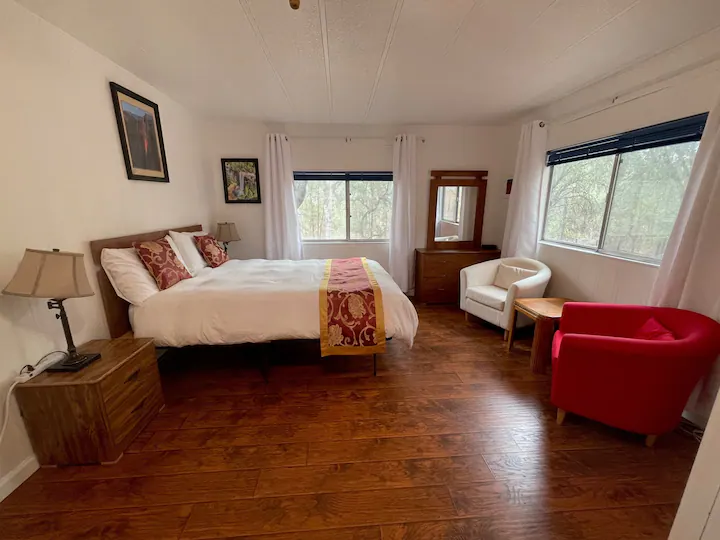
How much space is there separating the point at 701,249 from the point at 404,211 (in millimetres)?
2783

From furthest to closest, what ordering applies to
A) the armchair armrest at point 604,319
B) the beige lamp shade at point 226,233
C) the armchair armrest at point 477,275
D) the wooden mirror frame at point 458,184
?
the wooden mirror frame at point 458,184
the beige lamp shade at point 226,233
the armchair armrest at point 477,275
the armchair armrest at point 604,319

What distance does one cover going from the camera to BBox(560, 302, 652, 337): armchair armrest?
184 cm

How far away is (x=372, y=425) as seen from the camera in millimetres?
1807

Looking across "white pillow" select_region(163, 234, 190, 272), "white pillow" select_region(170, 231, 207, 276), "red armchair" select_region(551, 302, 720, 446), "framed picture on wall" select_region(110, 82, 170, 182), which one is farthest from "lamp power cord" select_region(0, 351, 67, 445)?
"red armchair" select_region(551, 302, 720, 446)

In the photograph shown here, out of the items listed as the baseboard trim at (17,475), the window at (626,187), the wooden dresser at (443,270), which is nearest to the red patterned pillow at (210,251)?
the baseboard trim at (17,475)

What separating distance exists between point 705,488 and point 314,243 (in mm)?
3922

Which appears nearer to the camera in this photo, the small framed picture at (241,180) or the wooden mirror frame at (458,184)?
the small framed picture at (241,180)

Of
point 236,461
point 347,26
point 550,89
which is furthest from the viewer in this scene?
point 550,89

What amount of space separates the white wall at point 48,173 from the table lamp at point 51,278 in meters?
0.22

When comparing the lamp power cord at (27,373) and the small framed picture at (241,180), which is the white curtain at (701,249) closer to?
the lamp power cord at (27,373)

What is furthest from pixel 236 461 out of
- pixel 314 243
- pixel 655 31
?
pixel 655 31

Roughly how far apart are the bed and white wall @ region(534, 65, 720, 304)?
176 cm

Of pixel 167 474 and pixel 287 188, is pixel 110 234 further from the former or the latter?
pixel 287 188

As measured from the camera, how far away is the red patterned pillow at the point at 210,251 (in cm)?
300
